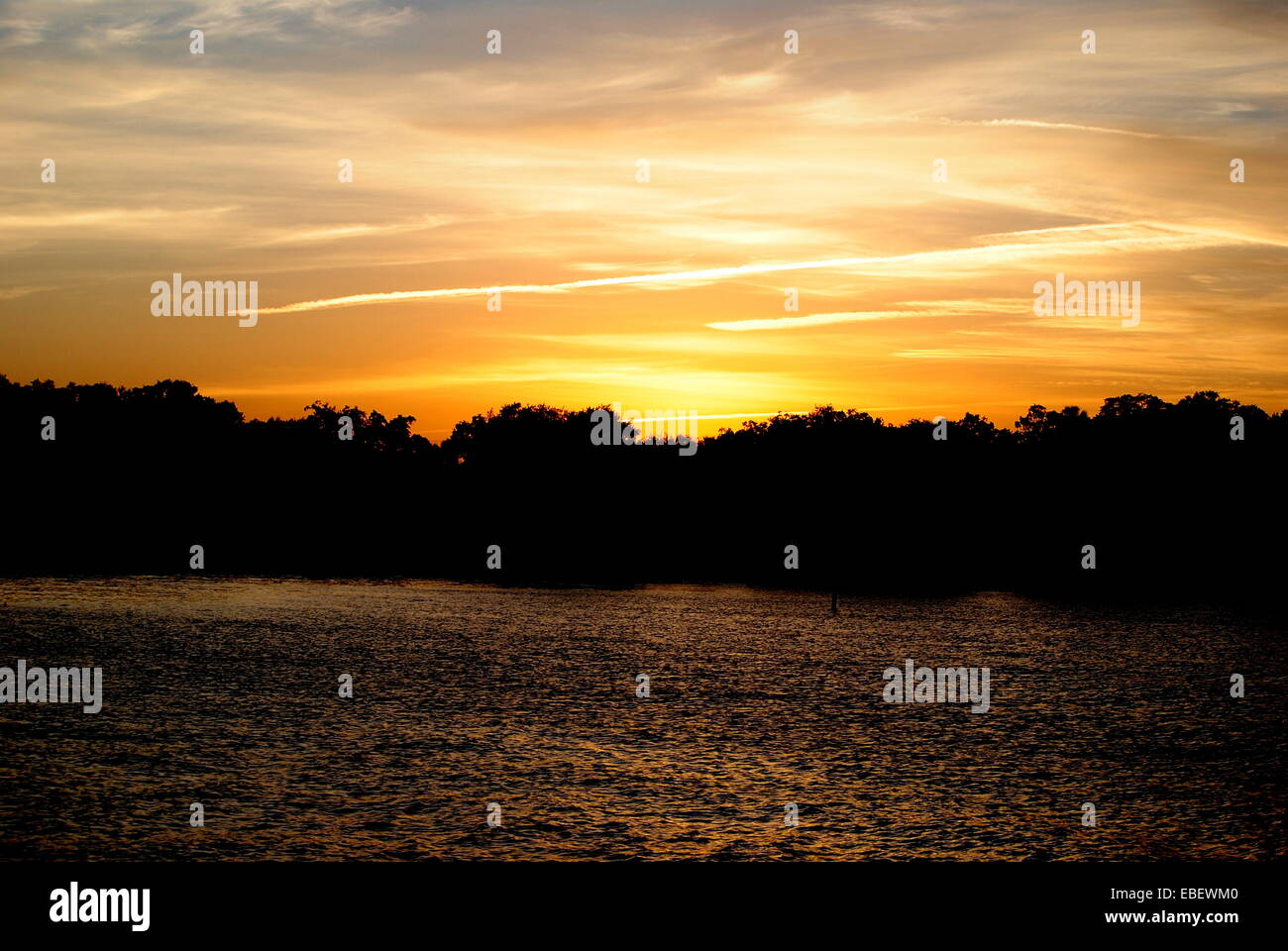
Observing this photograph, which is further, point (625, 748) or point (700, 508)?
point (700, 508)

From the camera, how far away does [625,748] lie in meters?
16.8

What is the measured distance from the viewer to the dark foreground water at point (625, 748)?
1218 cm

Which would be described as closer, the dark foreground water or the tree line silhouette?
the dark foreground water

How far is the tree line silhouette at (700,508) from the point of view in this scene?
240ft

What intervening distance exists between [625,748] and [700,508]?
80.1m

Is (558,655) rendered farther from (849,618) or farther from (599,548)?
(599,548)

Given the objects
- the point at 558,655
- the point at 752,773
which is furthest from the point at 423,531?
the point at 752,773

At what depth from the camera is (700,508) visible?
317 ft

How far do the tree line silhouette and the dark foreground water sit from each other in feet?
103

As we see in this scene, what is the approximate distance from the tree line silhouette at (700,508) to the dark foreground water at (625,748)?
31.4 meters

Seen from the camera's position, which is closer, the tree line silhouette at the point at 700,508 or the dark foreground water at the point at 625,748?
the dark foreground water at the point at 625,748

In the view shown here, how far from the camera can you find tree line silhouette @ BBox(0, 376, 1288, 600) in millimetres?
73250
